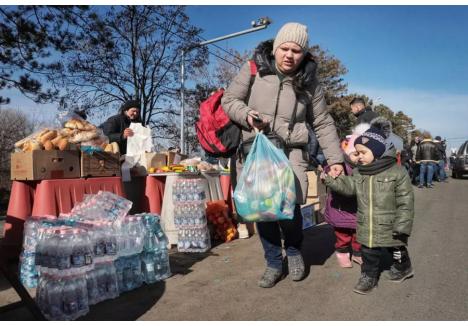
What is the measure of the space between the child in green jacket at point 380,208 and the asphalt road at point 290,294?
7.0 inches

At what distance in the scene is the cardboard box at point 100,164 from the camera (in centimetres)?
476

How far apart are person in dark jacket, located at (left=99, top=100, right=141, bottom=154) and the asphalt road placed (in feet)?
6.81

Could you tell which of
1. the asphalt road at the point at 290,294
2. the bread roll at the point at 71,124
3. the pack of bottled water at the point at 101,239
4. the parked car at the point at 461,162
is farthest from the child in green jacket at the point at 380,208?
the parked car at the point at 461,162

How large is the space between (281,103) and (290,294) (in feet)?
5.29

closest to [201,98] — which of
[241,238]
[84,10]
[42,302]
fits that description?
[84,10]

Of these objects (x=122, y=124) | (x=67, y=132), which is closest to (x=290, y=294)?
(x=67, y=132)

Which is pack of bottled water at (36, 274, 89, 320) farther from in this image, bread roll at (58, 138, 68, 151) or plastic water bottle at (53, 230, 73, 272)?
bread roll at (58, 138, 68, 151)

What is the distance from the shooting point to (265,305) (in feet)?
10.0

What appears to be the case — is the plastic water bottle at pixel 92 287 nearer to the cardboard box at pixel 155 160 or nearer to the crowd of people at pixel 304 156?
the crowd of people at pixel 304 156

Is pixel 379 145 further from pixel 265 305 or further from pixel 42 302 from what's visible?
pixel 42 302

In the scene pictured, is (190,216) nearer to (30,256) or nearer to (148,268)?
(148,268)

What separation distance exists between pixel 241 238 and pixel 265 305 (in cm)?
297

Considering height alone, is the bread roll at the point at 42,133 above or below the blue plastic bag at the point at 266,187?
above

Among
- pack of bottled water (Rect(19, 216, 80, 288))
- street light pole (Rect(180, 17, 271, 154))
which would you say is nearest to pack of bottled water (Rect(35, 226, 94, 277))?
pack of bottled water (Rect(19, 216, 80, 288))
